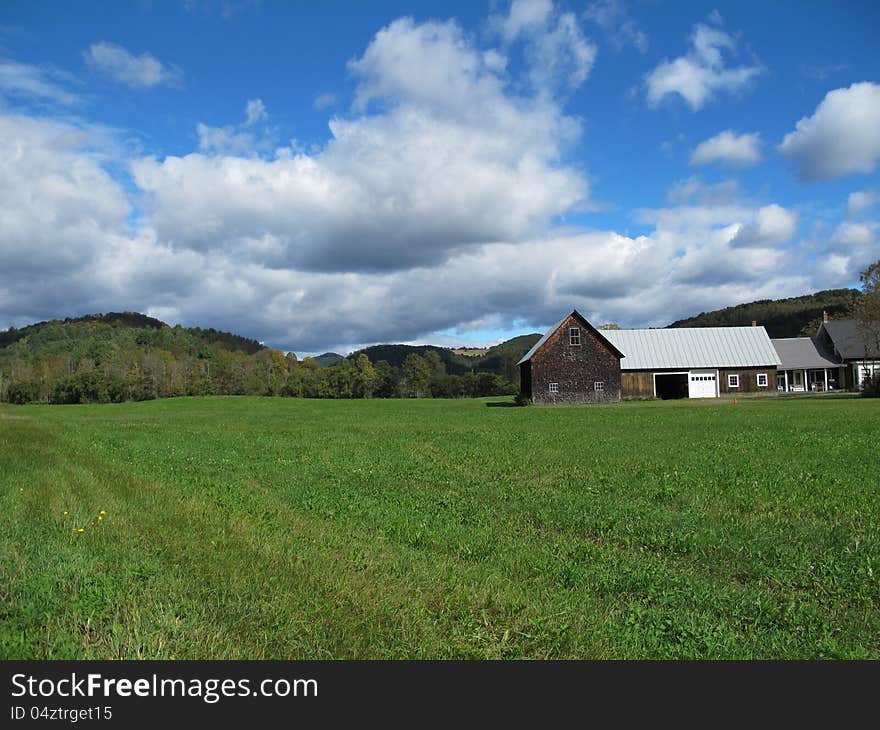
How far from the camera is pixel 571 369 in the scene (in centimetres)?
5625

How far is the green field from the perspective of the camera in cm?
500

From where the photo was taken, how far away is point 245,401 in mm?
64938

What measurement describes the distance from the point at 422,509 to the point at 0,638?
654cm

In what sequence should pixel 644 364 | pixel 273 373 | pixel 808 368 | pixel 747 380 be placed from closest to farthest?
pixel 747 380, pixel 644 364, pixel 808 368, pixel 273 373

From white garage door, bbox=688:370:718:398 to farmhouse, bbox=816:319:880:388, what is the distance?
1645cm

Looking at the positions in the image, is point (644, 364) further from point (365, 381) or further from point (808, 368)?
point (365, 381)

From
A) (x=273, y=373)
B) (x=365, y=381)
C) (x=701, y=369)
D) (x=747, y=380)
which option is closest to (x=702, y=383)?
(x=701, y=369)

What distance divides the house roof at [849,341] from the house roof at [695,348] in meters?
10.7

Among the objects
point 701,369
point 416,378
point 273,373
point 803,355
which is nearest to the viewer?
point 701,369

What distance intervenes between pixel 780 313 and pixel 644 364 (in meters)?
84.7

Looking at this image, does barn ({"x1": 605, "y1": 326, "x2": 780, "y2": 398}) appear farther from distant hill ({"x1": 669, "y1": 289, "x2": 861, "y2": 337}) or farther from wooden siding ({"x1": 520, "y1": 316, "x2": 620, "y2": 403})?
distant hill ({"x1": 669, "y1": 289, "x2": 861, "y2": 337})

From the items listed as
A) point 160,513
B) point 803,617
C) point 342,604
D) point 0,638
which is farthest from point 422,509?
point 0,638

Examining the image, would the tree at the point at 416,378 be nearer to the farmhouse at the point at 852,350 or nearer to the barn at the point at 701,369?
the barn at the point at 701,369

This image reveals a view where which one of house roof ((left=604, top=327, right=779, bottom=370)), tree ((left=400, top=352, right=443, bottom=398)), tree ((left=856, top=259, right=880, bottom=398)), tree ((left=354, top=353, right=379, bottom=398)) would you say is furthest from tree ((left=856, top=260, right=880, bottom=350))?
tree ((left=354, top=353, right=379, bottom=398))
